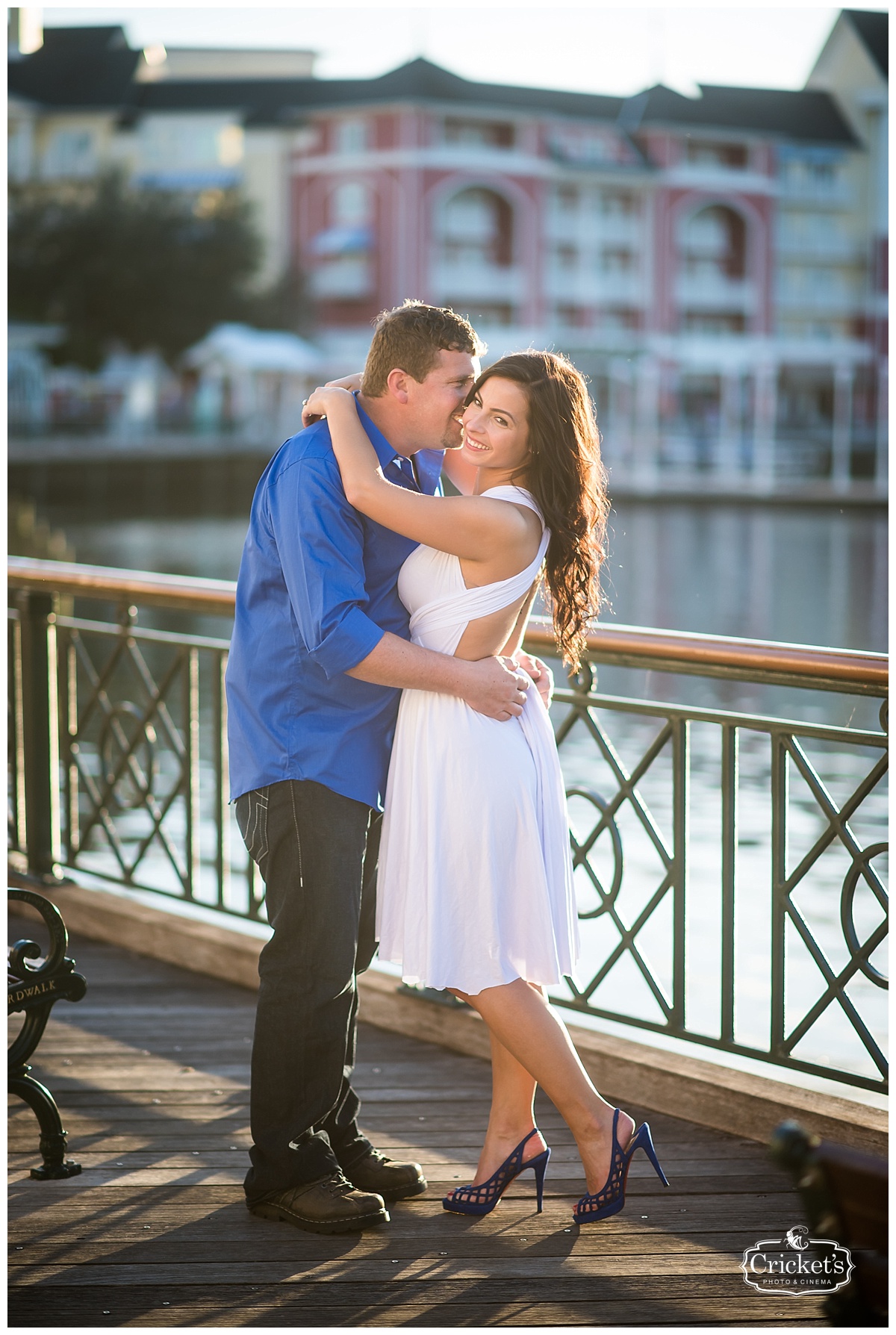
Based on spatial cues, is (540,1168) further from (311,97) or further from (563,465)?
(311,97)

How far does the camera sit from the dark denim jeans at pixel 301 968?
2482mm

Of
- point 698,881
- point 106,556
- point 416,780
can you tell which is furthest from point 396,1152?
point 106,556

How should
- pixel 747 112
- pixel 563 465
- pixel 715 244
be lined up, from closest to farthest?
pixel 563 465 < pixel 747 112 < pixel 715 244

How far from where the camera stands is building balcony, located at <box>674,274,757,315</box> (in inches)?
2078

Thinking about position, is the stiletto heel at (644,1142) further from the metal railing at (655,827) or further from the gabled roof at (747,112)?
the gabled roof at (747,112)

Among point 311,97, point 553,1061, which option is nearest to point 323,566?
point 553,1061

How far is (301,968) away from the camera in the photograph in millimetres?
2512

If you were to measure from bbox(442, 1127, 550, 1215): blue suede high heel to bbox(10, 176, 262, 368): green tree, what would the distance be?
42246 millimetres

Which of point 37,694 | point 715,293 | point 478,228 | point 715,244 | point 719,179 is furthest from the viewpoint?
point 715,244

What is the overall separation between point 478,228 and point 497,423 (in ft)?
164

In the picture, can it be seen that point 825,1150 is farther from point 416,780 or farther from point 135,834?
point 135,834

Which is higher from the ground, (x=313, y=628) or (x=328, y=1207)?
(x=313, y=628)

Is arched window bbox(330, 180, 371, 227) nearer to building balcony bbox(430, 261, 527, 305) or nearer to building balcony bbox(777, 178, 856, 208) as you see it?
Answer: building balcony bbox(430, 261, 527, 305)

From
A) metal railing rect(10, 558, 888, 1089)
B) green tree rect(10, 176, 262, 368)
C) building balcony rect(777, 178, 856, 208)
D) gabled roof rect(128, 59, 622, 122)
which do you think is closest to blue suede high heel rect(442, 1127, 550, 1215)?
metal railing rect(10, 558, 888, 1089)
